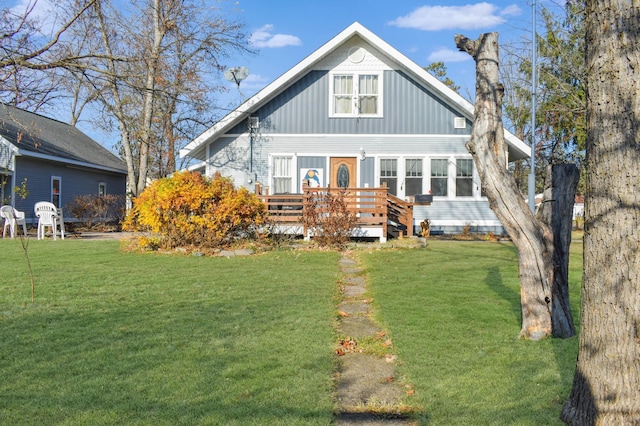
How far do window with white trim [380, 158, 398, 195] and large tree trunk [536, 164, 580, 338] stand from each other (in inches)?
499

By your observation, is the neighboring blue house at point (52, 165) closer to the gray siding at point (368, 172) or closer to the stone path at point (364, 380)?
the gray siding at point (368, 172)

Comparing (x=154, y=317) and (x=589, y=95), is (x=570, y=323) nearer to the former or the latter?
(x=589, y=95)

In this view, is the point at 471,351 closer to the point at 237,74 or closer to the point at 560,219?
the point at 560,219

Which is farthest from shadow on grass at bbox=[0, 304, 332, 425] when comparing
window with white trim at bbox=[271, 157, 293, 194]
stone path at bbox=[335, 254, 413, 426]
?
window with white trim at bbox=[271, 157, 293, 194]

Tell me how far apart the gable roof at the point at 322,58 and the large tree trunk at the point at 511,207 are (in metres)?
11.9

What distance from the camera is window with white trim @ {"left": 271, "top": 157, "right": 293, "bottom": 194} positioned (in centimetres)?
1852

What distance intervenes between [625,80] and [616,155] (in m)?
0.40

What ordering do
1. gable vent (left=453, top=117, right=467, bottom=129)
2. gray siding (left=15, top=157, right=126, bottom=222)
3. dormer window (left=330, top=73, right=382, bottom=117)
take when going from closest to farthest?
gable vent (left=453, top=117, right=467, bottom=129) → dormer window (left=330, top=73, right=382, bottom=117) → gray siding (left=15, top=157, right=126, bottom=222)

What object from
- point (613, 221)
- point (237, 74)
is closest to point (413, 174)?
point (237, 74)

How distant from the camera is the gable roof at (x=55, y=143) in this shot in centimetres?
2039

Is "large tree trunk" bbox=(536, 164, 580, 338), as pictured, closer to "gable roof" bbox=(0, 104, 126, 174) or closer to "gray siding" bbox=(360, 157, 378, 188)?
"gray siding" bbox=(360, 157, 378, 188)

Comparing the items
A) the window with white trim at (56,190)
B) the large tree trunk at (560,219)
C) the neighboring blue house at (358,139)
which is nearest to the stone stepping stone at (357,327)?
the large tree trunk at (560,219)

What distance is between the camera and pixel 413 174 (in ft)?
60.7

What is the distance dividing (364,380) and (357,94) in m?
14.9
